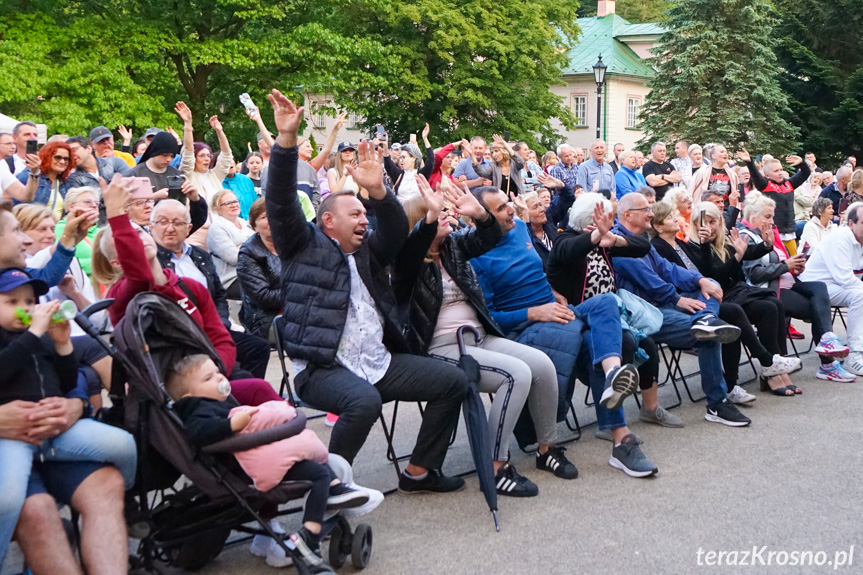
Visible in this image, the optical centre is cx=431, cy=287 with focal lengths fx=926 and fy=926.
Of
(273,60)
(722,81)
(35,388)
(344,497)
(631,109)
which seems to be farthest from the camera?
(631,109)

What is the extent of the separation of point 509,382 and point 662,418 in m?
1.93

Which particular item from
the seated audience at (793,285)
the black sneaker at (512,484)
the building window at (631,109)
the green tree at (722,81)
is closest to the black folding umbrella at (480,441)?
the black sneaker at (512,484)

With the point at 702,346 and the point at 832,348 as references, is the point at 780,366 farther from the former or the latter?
the point at 702,346

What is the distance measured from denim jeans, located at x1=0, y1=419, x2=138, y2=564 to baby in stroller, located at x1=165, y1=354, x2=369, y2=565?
0.27 m

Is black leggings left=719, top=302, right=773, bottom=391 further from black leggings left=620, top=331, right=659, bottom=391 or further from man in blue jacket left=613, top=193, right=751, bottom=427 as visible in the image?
black leggings left=620, top=331, right=659, bottom=391

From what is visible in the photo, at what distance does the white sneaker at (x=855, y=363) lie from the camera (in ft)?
27.5

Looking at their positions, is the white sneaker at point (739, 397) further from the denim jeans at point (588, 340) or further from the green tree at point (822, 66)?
the green tree at point (822, 66)

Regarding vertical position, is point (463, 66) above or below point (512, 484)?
above

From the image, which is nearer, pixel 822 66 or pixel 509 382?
pixel 509 382

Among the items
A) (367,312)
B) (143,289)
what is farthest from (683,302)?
(143,289)

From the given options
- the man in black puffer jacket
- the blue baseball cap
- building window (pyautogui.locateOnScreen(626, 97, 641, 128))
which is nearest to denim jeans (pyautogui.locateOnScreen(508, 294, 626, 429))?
the man in black puffer jacket

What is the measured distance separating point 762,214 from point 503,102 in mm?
27411

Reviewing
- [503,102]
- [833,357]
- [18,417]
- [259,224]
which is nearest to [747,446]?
[833,357]

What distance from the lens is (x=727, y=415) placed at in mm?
6770
